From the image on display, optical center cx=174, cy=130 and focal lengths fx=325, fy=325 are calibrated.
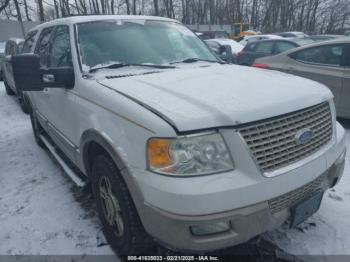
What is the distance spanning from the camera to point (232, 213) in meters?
1.87

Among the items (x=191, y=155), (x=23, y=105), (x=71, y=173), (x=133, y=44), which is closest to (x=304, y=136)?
(x=191, y=155)

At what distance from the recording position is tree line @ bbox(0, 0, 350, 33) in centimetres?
4291

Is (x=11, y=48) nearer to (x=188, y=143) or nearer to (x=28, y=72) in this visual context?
(x=28, y=72)

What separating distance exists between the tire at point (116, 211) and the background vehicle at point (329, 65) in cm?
445

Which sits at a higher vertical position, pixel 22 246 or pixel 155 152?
pixel 155 152

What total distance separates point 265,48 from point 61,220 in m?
9.03

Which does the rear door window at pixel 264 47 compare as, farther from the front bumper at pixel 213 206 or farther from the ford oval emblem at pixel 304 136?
the front bumper at pixel 213 206

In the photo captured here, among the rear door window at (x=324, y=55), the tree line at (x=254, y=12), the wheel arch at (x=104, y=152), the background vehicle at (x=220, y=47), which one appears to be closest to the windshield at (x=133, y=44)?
the wheel arch at (x=104, y=152)

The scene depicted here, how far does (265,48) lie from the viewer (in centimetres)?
1048

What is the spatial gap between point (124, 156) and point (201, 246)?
0.74 meters

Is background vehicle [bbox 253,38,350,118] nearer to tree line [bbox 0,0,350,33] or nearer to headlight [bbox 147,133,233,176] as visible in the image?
headlight [bbox 147,133,233,176]

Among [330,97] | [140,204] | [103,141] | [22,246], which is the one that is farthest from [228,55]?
[22,246]

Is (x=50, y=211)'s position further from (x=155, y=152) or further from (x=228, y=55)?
(x=228, y=55)

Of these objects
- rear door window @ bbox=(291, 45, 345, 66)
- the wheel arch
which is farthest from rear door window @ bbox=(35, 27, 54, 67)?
rear door window @ bbox=(291, 45, 345, 66)
